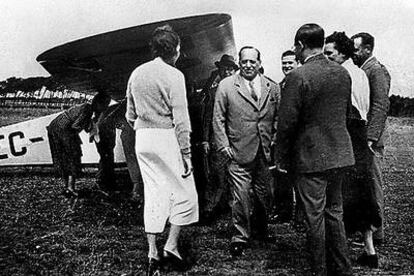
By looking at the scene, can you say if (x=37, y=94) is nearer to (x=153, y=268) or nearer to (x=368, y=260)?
(x=153, y=268)

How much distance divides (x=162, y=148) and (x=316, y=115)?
108cm

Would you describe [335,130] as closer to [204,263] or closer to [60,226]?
[204,263]

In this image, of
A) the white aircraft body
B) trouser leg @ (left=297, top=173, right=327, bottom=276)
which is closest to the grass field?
trouser leg @ (left=297, top=173, right=327, bottom=276)

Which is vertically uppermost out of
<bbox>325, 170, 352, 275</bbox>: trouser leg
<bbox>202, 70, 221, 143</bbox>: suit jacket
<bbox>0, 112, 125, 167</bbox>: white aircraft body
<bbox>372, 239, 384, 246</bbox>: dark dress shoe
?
<bbox>202, 70, 221, 143</bbox>: suit jacket

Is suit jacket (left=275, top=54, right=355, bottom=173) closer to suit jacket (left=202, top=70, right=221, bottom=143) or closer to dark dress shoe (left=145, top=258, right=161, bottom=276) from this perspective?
dark dress shoe (left=145, top=258, right=161, bottom=276)

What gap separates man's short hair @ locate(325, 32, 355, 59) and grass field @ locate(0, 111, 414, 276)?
1.60 meters

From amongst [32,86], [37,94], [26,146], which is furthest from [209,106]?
[37,94]

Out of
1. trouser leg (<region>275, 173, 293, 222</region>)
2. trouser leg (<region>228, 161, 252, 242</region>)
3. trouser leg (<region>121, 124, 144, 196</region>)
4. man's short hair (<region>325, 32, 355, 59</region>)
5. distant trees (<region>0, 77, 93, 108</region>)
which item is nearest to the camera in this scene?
man's short hair (<region>325, 32, 355, 59</region>)

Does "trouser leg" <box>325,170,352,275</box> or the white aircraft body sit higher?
"trouser leg" <box>325,170,352,275</box>

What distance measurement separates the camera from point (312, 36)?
3.08m

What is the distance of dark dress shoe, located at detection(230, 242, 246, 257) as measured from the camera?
12.5ft

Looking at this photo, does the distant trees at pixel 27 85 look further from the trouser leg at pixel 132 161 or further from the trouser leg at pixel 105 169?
the trouser leg at pixel 132 161

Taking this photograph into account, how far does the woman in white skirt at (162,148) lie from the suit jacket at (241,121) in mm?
698

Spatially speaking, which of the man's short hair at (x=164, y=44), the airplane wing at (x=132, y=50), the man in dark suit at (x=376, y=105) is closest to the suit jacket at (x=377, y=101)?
the man in dark suit at (x=376, y=105)
